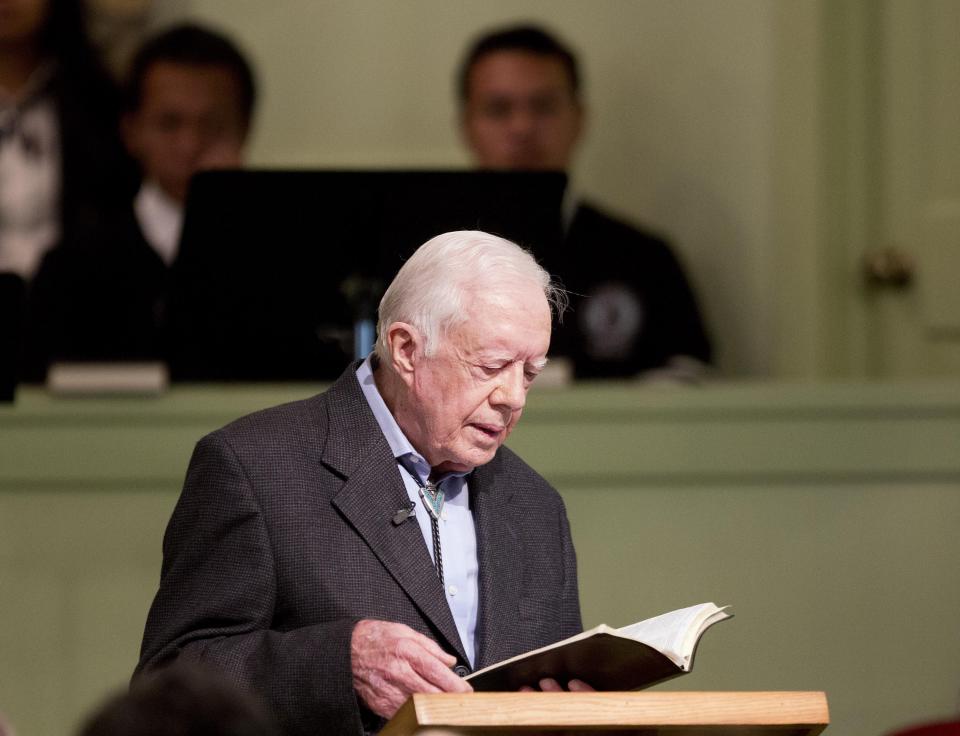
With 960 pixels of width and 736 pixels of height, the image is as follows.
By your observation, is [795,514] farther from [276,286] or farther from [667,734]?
[667,734]

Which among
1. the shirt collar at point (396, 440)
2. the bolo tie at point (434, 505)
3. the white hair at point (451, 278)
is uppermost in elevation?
the white hair at point (451, 278)

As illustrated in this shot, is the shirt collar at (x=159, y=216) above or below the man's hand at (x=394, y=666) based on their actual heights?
above

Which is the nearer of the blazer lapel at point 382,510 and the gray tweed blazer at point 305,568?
the gray tweed blazer at point 305,568

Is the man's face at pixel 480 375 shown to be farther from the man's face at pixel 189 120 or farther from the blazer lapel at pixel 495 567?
the man's face at pixel 189 120

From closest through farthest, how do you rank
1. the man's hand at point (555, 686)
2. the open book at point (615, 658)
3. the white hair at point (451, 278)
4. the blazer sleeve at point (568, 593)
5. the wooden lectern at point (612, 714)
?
the wooden lectern at point (612, 714)
the open book at point (615, 658)
the man's hand at point (555, 686)
the white hair at point (451, 278)
the blazer sleeve at point (568, 593)

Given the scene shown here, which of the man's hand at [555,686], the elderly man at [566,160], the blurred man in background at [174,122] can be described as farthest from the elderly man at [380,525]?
the elderly man at [566,160]

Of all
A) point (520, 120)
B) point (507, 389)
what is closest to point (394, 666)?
point (507, 389)

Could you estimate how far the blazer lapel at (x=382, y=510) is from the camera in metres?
2.12

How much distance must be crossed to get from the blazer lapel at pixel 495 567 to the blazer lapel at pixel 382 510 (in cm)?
7

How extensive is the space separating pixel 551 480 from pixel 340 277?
2.26 ft

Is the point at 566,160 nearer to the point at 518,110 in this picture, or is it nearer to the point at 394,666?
the point at 518,110

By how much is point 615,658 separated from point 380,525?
0.40 meters

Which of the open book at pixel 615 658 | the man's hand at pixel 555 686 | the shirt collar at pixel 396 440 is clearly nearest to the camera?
the open book at pixel 615 658

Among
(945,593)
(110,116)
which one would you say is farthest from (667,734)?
(110,116)
